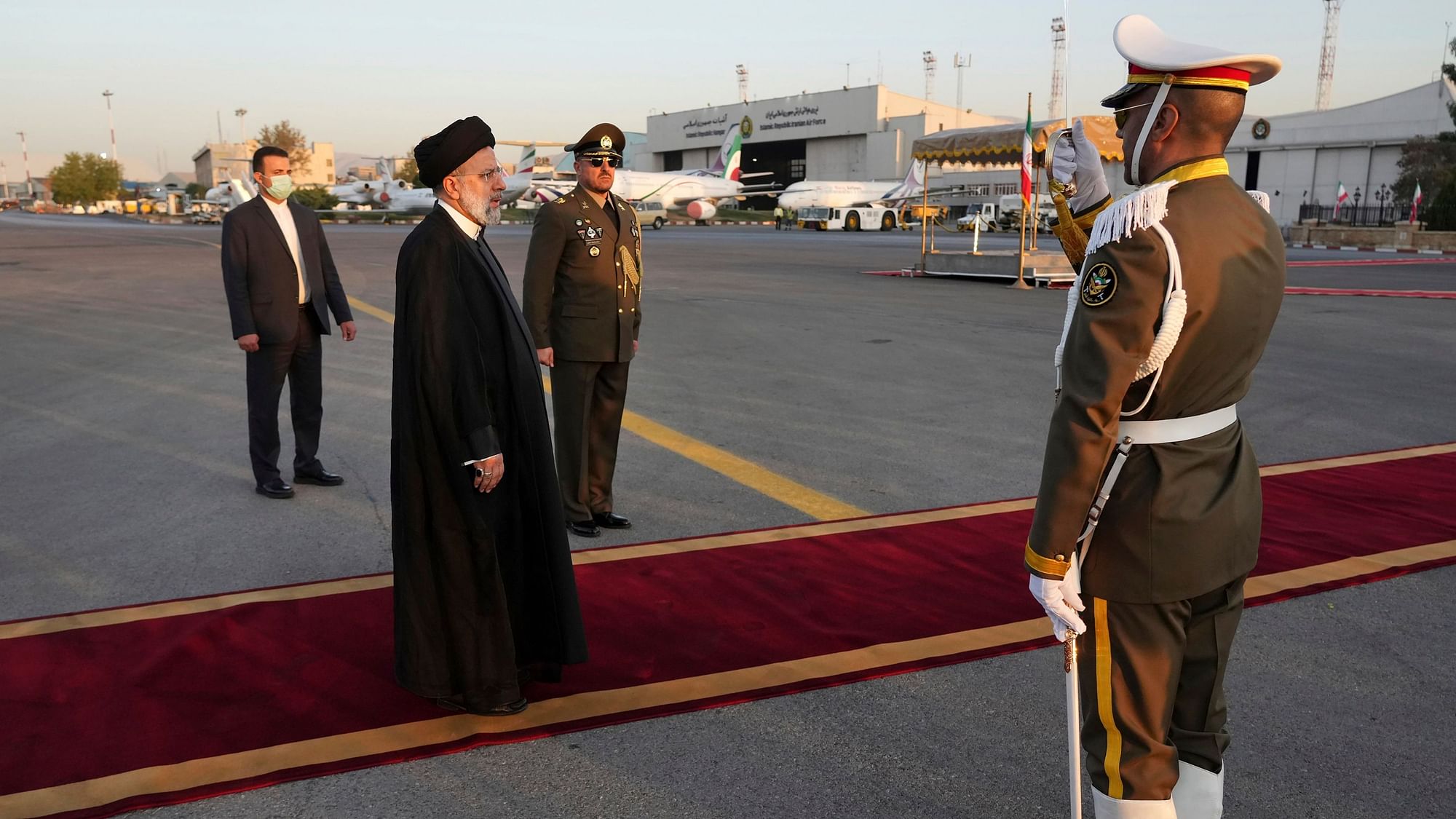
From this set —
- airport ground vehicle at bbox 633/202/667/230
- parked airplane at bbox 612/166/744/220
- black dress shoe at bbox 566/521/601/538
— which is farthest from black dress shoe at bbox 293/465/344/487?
parked airplane at bbox 612/166/744/220

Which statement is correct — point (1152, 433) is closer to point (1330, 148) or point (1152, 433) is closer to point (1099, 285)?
point (1099, 285)

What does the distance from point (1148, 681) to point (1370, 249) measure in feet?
132

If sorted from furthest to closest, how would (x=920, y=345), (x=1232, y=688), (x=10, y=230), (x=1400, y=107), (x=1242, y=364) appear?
1. (x=1400, y=107)
2. (x=10, y=230)
3. (x=920, y=345)
4. (x=1232, y=688)
5. (x=1242, y=364)

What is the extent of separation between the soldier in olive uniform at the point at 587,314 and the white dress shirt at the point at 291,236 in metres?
1.59

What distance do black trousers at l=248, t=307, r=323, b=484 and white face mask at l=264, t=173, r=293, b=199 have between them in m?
0.68

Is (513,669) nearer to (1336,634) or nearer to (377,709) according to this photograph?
(377,709)

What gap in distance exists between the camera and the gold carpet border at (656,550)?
3896 millimetres

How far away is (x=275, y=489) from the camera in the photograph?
557cm

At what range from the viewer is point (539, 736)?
3141 mm

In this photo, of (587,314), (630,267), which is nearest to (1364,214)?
(630,267)

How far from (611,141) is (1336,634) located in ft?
12.7

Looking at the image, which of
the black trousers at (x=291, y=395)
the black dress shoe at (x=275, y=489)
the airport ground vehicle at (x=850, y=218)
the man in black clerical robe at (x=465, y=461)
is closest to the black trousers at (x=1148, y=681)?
the man in black clerical robe at (x=465, y=461)

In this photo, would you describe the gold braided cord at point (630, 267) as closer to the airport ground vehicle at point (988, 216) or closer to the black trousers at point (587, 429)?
the black trousers at point (587, 429)

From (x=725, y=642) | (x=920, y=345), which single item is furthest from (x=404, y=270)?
(x=920, y=345)
